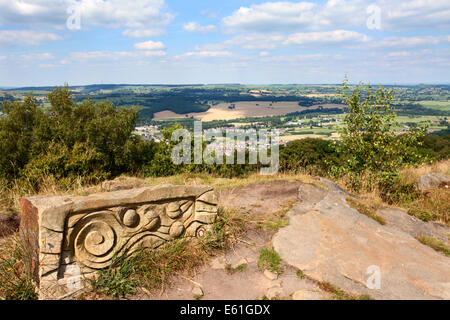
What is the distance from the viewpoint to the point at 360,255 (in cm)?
529

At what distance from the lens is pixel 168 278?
473 cm

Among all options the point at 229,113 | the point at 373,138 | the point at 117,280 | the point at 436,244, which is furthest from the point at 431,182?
the point at 229,113

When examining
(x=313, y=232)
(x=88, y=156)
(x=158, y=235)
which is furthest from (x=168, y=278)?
(x=88, y=156)

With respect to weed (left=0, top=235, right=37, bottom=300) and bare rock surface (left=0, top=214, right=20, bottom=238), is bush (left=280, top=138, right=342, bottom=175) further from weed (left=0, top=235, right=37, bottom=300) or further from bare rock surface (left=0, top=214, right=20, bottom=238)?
weed (left=0, top=235, right=37, bottom=300)

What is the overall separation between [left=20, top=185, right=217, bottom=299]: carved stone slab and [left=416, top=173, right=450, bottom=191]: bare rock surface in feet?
29.7

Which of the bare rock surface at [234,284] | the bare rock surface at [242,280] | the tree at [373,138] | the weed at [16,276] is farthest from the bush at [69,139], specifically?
the tree at [373,138]

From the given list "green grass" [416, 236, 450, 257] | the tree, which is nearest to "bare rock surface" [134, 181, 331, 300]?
"green grass" [416, 236, 450, 257]

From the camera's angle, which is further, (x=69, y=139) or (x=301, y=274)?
(x=69, y=139)

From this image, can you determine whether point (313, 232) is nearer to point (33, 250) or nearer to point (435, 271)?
point (435, 271)

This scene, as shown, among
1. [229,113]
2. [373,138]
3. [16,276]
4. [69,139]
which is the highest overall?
[229,113]

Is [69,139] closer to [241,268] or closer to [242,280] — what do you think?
[241,268]

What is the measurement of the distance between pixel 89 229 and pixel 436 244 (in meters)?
6.58

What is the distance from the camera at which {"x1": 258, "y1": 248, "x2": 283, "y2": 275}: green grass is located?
499 cm

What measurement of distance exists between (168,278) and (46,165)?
7.03 meters
